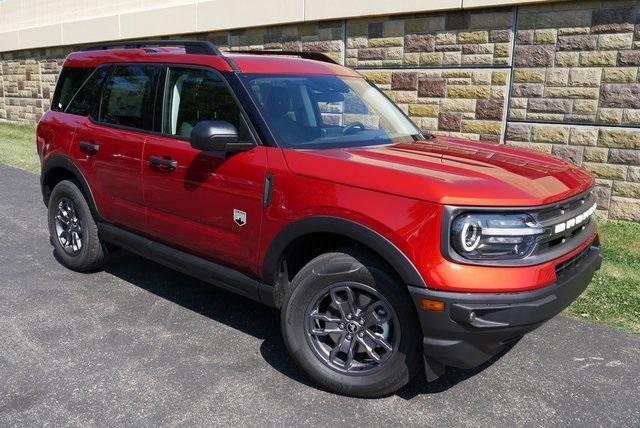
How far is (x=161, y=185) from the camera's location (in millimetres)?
4016

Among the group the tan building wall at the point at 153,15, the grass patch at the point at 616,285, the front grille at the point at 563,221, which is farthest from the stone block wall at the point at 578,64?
the front grille at the point at 563,221

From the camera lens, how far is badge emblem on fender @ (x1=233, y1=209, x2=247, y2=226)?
3508mm

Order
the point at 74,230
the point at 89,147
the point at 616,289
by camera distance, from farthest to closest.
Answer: the point at 74,230 < the point at 616,289 < the point at 89,147

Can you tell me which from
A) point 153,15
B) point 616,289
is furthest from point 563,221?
point 153,15

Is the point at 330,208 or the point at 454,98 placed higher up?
the point at 454,98

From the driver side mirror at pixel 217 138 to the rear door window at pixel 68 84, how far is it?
210cm

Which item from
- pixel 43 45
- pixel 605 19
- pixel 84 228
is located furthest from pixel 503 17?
pixel 43 45

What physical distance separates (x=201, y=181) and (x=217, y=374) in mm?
1187

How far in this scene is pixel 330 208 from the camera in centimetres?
308

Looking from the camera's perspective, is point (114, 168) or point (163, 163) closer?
point (163, 163)

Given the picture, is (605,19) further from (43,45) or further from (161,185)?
(43,45)

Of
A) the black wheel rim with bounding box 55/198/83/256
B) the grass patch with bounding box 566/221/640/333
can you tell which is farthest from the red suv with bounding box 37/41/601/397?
the grass patch with bounding box 566/221/640/333

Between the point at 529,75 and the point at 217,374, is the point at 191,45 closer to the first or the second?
the point at 217,374

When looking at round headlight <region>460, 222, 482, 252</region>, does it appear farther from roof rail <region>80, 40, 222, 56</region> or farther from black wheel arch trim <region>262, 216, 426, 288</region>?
roof rail <region>80, 40, 222, 56</region>
